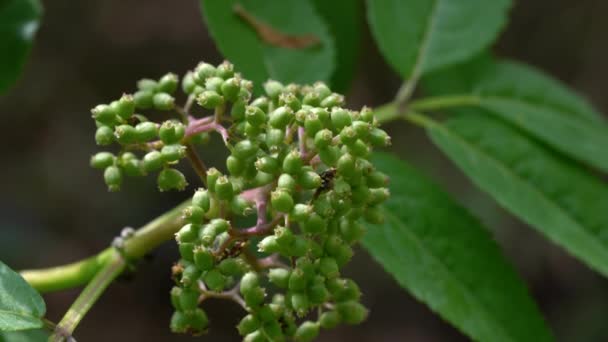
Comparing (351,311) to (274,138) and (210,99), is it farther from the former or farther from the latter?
(210,99)

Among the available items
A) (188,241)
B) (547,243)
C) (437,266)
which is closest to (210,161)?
(547,243)

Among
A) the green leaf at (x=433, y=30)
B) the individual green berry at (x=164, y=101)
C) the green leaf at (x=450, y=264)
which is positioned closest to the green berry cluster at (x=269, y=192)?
the individual green berry at (x=164, y=101)

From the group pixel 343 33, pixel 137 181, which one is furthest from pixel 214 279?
pixel 137 181

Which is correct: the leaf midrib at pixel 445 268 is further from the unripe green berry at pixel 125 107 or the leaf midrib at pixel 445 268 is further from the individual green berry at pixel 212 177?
the unripe green berry at pixel 125 107

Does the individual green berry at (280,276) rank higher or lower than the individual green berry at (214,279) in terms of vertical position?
lower

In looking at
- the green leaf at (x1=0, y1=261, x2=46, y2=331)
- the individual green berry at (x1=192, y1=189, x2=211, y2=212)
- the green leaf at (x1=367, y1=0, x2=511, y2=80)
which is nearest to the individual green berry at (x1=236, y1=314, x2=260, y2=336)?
the individual green berry at (x1=192, y1=189, x2=211, y2=212)
